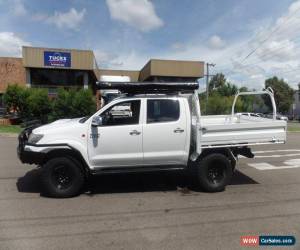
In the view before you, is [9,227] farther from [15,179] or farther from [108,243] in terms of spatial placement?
[15,179]

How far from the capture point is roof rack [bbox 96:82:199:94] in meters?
6.88

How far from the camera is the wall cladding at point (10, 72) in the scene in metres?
32.9

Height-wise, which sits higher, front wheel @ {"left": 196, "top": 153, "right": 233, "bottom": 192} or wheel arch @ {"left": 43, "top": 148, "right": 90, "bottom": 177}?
wheel arch @ {"left": 43, "top": 148, "right": 90, "bottom": 177}

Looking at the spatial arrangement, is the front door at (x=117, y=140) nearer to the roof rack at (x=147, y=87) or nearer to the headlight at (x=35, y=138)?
the roof rack at (x=147, y=87)

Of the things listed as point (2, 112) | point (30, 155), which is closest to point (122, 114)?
point (30, 155)

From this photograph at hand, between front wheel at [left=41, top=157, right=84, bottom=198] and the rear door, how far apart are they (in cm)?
136

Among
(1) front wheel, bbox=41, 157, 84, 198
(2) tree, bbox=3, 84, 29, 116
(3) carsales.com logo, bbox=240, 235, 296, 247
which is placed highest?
(2) tree, bbox=3, 84, 29, 116

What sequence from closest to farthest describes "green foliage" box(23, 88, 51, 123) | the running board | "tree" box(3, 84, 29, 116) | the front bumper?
the front bumper
the running board
"green foliage" box(23, 88, 51, 123)
"tree" box(3, 84, 29, 116)

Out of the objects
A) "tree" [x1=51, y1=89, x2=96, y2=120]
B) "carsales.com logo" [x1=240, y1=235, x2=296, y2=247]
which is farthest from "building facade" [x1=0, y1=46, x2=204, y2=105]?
"carsales.com logo" [x1=240, y1=235, x2=296, y2=247]

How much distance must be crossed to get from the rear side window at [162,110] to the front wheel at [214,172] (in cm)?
108

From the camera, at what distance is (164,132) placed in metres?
6.79

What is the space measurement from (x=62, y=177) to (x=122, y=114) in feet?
5.49

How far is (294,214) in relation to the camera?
18.7ft

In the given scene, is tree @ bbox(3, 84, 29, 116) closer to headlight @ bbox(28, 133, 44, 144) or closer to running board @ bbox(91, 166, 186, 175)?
headlight @ bbox(28, 133, 44, 144)
